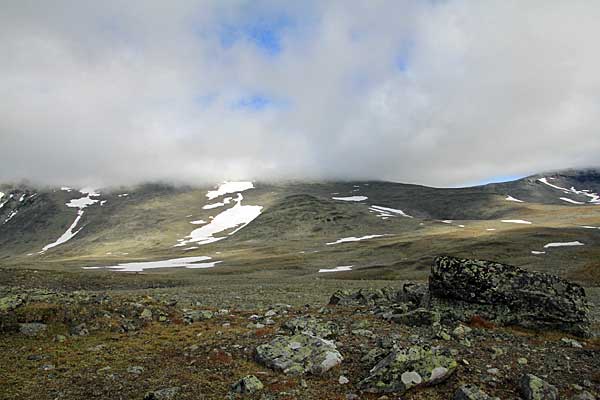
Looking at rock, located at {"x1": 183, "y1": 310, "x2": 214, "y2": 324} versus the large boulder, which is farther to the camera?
rock, located at {"x1": 183, "y1": 310, "x2": 214, "y2": 324}

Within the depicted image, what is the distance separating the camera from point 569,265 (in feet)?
220

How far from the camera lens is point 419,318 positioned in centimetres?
1803

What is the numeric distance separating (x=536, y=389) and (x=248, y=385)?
751 centimetres

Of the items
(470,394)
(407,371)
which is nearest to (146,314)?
(407,371)

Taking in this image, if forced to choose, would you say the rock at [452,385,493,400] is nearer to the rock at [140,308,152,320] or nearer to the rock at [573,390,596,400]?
the rock at [573,390,596,400]

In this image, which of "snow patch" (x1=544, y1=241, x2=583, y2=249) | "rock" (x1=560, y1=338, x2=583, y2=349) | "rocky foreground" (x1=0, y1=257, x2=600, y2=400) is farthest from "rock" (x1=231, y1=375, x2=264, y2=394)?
"snow patch" (x1=544, y1=241, x2=583, y2=249)

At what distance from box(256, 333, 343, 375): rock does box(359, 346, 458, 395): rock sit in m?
1.59

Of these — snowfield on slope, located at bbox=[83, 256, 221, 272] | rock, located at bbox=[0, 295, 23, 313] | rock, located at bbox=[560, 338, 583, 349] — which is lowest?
snowfield on slope, located at bbox=[83, 256, 221, 272]

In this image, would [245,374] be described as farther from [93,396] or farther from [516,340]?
[516,340]

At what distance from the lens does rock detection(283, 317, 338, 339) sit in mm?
16141

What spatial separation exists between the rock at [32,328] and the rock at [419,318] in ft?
49.1

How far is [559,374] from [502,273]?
6922 mm

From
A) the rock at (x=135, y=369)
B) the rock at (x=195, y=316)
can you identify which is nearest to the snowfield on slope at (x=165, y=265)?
the rock at (x=195, y=316)

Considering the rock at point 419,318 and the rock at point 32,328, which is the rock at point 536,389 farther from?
the rock at point 32,328
